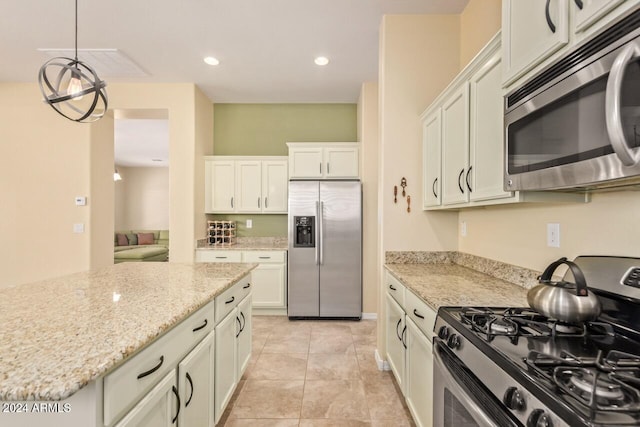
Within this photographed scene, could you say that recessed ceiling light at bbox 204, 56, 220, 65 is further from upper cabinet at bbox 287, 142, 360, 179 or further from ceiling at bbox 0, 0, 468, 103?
upper cabinet at bbox 287, 142, 360, 179

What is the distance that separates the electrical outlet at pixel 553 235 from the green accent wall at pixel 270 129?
134 inches

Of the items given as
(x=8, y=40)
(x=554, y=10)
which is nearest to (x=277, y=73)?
(x=8, y=40)

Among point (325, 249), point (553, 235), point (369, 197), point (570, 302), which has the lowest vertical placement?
point (325, 249)

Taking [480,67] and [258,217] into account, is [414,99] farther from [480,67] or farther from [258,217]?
[258,217]

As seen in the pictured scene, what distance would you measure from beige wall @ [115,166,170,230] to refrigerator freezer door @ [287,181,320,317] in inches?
269

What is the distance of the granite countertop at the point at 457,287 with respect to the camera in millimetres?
1503

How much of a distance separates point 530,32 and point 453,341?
1222mm

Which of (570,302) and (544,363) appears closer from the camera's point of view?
(544,363)

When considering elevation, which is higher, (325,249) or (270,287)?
(325,249)

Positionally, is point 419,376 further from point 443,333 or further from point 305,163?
point 305,163

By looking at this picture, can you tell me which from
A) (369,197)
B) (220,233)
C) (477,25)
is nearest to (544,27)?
(477,25)

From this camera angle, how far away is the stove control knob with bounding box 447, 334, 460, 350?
118 cm

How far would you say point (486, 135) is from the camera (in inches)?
66.0

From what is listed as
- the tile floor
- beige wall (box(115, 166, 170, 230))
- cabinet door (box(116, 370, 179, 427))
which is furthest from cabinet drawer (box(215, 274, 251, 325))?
beige wall (box(115, 166, 170, 230))
